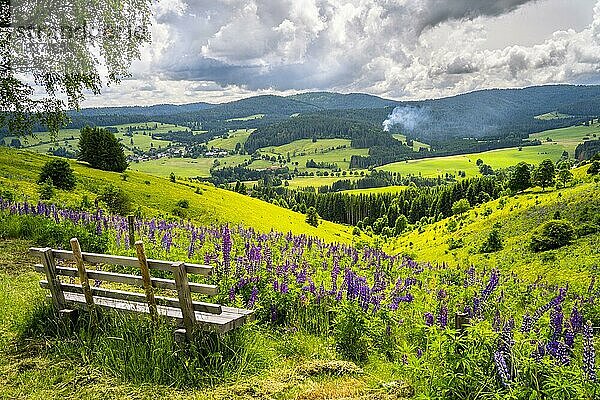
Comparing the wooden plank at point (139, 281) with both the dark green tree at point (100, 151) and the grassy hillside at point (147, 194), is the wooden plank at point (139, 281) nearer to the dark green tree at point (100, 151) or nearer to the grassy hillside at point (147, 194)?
the grassy hillside at point (147, 194)

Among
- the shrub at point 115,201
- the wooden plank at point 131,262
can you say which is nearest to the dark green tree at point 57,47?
the wooden plank at point 131,262

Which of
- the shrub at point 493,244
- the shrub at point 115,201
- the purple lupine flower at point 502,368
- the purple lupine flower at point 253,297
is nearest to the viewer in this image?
the purple lupine flower at point 502,368

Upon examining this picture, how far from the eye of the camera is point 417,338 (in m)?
9.09

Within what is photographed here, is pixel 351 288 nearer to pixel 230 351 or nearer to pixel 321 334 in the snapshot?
pixel 321 334

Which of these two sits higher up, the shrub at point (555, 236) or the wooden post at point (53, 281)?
the wooden post at point (53, 281)

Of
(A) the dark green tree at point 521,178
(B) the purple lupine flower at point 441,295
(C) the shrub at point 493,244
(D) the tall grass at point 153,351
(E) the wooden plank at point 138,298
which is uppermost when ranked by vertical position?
(E) the wooden plank at point 138,298

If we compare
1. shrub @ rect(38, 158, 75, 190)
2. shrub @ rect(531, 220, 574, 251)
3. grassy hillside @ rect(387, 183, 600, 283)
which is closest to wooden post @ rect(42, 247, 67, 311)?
grassy hillside @ rect(387, 183, 600, 283)

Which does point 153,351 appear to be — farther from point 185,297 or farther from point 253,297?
point 253,297

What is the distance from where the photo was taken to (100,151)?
6575cm

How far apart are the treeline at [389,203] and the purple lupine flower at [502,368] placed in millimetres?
96163

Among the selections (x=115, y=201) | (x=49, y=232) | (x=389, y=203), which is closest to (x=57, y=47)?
(x=49, y=232)

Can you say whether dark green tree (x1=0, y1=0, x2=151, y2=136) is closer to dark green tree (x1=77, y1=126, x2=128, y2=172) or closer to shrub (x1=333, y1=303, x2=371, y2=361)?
shrub (x1=333, y1=303, x2=371, y2=361)

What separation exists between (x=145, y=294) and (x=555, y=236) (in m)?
23.3

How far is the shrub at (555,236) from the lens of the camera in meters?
24.3
